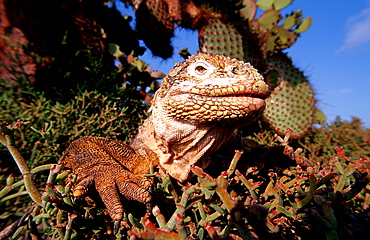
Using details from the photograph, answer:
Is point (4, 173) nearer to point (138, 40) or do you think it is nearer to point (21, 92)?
point (21, 92)

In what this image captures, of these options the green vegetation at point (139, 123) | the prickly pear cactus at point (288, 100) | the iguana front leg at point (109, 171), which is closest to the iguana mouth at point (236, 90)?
the green vegetation at point (139, 123)

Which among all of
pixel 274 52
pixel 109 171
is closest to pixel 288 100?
pixel 274 52

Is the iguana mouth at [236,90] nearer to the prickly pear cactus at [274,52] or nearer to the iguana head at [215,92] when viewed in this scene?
the iguana head at [215,92]

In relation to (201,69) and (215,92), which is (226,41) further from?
(215,92)

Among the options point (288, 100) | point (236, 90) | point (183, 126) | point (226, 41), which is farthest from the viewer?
point (288, 100)

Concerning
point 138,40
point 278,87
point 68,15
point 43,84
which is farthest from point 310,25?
point 43,84

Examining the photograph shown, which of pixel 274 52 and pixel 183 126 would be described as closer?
pixel 183 126

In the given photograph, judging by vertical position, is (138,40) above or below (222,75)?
above

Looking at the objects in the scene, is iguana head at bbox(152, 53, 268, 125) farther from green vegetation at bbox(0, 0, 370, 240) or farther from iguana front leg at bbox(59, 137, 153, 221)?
iguana front leg at bbox(59, 137, 153, 221)
